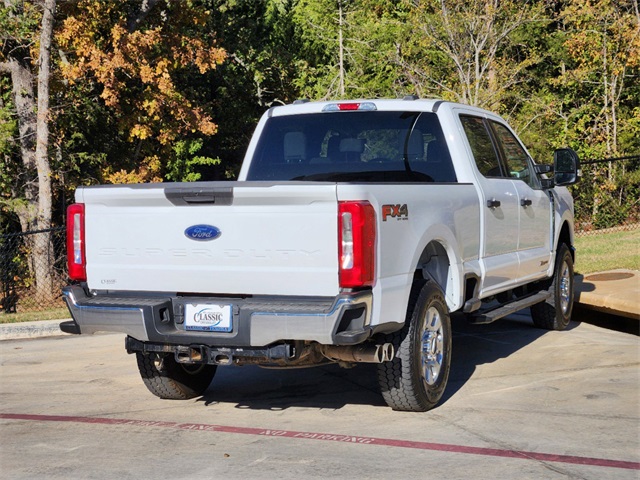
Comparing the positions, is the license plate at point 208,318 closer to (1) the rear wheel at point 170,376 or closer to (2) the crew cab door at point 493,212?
(1) the rear wheel at point 170,376

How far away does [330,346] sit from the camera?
6359 mm

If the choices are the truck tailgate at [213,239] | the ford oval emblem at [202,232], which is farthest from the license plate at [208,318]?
the ford oval emblem at [202,232]

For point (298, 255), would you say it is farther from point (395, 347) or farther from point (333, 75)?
point (333, 75)

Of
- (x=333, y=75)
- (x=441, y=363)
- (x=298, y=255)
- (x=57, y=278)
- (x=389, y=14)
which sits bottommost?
(x=57, y=278)

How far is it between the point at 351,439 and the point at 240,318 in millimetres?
1029

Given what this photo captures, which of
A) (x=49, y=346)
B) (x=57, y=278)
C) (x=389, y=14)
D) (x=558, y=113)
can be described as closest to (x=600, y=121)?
(x=558, y=113)

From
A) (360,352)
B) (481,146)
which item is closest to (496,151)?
(481,146)

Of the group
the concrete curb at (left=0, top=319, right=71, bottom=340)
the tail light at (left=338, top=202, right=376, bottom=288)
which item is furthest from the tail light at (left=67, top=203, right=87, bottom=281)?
the concrete curb at (left=0, top=319, right=71, bottom=340)

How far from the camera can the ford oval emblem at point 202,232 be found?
6.21m

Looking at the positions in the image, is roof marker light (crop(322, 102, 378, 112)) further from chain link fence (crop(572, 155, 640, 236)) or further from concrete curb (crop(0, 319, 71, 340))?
chain link fence (crop(572, 155, 640, 236))

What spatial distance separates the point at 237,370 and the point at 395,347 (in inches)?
103

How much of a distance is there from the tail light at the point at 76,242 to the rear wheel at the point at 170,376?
837 millimetres

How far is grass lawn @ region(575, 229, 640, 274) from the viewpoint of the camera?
1441cm

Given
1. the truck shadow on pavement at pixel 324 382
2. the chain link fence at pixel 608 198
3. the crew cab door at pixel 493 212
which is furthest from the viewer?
the chain link fence at pixel 608 198
